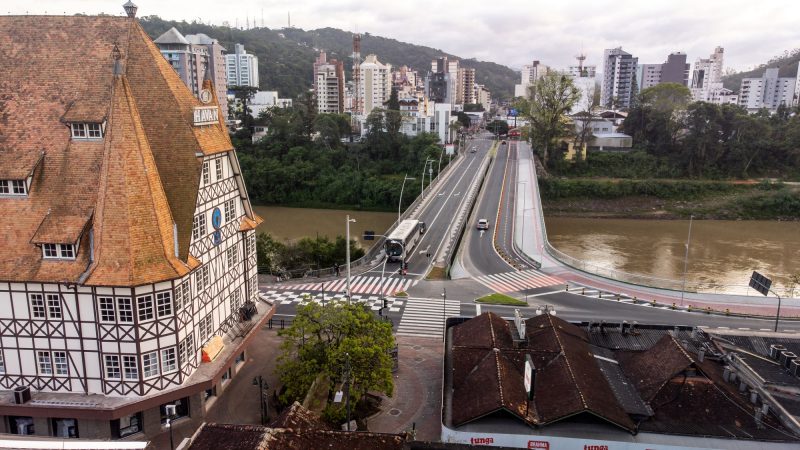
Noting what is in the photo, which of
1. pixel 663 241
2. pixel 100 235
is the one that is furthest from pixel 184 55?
pixel 100 235

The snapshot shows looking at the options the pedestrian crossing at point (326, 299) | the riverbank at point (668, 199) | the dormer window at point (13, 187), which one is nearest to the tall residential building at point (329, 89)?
the riverbank at point (668, 199)

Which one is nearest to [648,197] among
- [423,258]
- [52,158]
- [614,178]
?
[614,178]

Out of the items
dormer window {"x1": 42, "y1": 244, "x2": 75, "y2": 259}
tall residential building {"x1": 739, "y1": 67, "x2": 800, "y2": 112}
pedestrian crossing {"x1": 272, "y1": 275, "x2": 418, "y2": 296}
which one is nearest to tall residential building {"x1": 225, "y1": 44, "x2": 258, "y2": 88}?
pedestrian crossing {"x1": 272, "y1": 275, "x2": 418, "y2": 296}

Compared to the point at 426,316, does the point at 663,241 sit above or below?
below

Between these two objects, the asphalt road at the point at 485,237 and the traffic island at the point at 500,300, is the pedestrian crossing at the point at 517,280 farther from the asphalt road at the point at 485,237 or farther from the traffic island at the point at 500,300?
the traffic island at the point at 500,300

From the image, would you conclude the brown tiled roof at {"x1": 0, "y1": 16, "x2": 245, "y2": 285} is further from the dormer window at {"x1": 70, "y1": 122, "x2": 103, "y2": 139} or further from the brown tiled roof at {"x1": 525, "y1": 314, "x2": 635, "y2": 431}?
the brown tiled roof at {"x1": 525, "y1": 314, "x2": 635, "y2": 431}

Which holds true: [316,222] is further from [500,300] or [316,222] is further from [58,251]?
[58,251]
